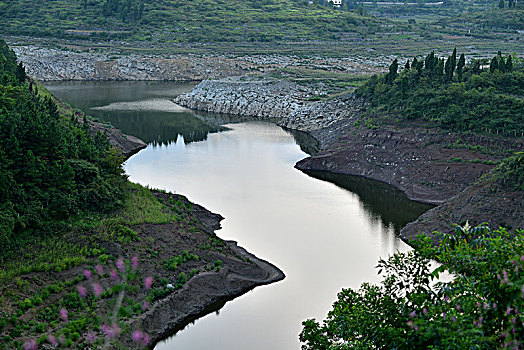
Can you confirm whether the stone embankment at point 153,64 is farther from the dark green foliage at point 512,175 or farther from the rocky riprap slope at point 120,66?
the dark green foliage at point 512,175

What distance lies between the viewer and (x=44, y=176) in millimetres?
30844

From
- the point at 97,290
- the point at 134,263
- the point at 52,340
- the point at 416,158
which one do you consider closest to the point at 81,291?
the point at 97,290

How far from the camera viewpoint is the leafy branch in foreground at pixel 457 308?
505 inches

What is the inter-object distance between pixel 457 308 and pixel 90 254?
58.6ft

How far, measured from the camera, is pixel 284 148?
62250 mm

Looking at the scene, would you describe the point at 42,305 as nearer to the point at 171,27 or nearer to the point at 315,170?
the point at 315,170

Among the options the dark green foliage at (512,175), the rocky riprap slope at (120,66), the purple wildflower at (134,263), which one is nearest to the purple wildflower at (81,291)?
the purple wildflower at (134,263)

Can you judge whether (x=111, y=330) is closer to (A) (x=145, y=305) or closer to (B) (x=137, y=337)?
(B) (x=137, y=337)

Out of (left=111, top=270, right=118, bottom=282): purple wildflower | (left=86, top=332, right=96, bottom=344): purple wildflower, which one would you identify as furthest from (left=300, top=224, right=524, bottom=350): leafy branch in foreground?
(left=111, top=270, right=118, bottom=282): purple wildflower

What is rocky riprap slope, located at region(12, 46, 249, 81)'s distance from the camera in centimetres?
10750

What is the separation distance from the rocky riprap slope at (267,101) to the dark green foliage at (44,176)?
1465 inches

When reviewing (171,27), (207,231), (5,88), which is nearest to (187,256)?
(207,231)

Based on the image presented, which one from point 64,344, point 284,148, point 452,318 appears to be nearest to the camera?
point 452,318

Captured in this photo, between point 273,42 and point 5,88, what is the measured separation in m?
90.5
